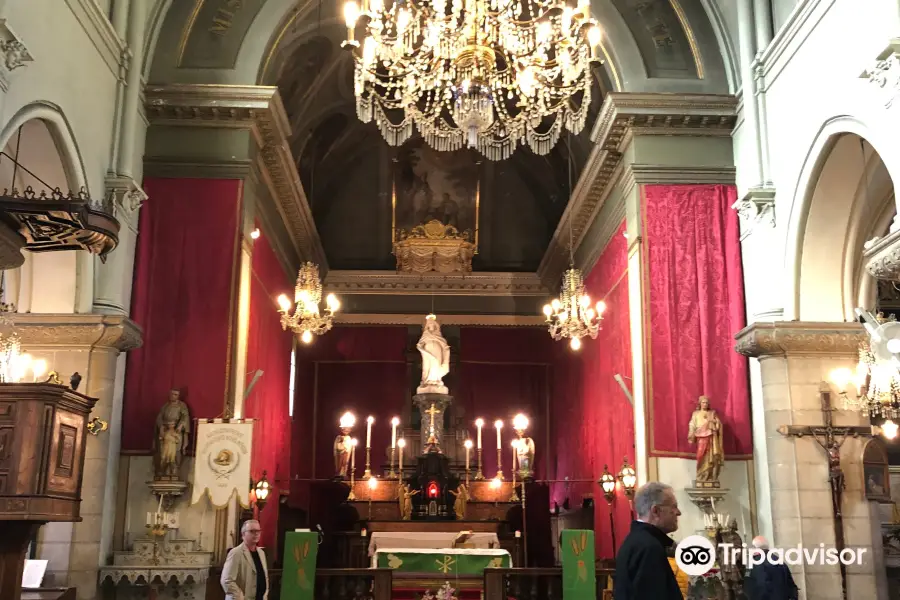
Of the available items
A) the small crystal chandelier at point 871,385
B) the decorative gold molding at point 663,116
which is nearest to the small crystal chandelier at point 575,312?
the decorative gold molding at point 663,116

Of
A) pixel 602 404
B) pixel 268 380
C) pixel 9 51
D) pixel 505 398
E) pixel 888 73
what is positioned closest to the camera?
pixel 9 51

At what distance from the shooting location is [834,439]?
33.7 ft

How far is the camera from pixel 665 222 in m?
12.5

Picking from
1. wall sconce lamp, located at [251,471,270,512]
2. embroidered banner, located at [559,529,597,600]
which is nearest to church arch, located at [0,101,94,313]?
wall sconce lamp, located at [251,471,270,512]

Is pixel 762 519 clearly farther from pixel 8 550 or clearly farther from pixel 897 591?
pixel 8 550

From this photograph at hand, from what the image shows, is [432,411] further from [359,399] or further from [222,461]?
[222,461]

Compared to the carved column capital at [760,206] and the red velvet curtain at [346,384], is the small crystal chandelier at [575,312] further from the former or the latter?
the red velvet curtain at [346,384]

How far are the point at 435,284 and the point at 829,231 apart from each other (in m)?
12.1

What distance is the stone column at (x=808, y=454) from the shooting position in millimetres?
10125

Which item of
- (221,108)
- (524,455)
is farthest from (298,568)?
(524,455)

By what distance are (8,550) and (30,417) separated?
1.24 meters

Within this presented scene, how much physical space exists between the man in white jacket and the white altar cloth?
21.4 feet

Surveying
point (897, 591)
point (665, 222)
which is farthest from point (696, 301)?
point (897, 591)

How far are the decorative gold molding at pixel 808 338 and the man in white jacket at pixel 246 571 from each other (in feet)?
20.9
